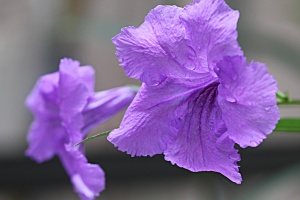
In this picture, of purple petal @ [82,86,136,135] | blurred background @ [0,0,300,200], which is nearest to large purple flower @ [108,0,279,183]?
purple petal @ [82,86,136,135]

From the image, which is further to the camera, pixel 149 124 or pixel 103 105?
pixel 103 105

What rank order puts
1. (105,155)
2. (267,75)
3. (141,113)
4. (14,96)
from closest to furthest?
1. (267,75)
2. (141,113)
3. (105,155)
4. (14,96)

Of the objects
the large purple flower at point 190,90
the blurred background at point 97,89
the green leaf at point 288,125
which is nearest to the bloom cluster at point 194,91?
the large purple flower at point 190,90

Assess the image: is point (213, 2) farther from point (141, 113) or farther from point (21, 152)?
point (21, 152)

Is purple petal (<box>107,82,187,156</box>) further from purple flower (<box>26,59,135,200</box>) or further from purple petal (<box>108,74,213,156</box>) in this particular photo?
purple flower (<box>26,59,135,200</box>)

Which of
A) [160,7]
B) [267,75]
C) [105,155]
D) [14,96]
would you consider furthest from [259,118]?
[14,96]

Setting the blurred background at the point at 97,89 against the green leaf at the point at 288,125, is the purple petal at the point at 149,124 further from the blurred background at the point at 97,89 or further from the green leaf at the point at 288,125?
the blurred background at the point at 97,89

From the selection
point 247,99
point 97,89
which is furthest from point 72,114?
point 97,89

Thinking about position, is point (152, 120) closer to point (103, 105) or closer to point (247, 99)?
point (247, 99)
